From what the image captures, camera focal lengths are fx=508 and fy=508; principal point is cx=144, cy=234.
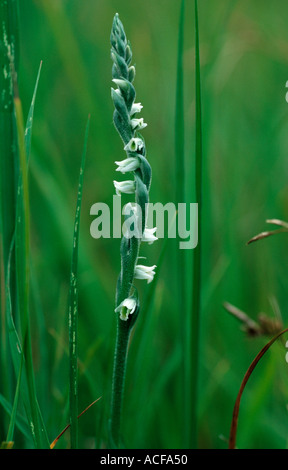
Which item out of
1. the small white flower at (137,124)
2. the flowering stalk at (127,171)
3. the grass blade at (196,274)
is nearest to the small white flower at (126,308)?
the flowering stalk at (127,171)

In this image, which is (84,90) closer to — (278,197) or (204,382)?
(278,197)

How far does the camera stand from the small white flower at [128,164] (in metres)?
0.68

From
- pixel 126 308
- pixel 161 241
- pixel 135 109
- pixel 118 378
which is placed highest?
pixel 135 109

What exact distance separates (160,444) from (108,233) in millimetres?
665

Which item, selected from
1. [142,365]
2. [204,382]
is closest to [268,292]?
[204,382]

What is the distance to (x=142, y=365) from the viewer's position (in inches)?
39.1

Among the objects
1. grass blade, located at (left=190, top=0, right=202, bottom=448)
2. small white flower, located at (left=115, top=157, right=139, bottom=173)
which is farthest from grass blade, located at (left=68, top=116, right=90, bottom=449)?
grass blade, located at (left=190, top=0, right=202, bottom=448)

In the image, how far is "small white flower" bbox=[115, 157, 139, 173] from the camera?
677 mm

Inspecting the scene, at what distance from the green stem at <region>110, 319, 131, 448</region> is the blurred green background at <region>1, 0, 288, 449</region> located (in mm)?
37

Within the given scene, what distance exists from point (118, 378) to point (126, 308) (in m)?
0.11

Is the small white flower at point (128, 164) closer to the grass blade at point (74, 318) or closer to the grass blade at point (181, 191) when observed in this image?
the grass blade at point (74, 318)

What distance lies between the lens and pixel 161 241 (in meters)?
1.62

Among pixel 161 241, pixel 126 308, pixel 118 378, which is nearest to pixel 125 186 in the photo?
pixel 126 308

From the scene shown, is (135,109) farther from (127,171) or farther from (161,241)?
(161,241)
